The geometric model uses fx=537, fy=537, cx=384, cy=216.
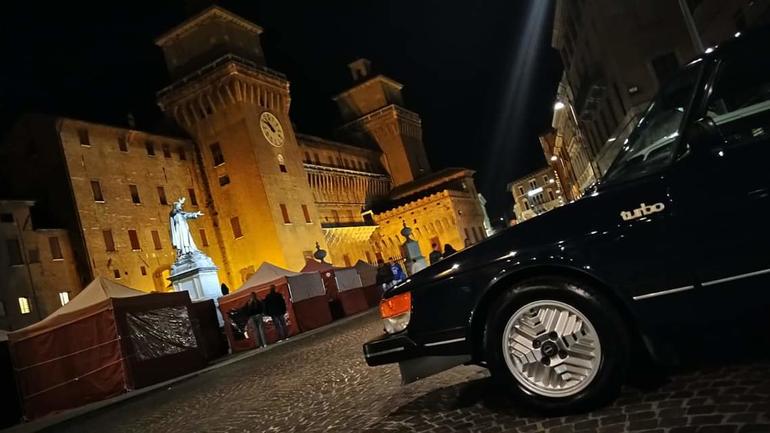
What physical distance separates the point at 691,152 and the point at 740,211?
0.39 metres

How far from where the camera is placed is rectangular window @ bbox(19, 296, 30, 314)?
93.0 ft

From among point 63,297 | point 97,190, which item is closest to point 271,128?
point 97,190

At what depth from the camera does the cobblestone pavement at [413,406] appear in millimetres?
2596

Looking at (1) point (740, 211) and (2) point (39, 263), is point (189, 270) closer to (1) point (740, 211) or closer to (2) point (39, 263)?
(2) point (39, 263)

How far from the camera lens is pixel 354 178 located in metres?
59.1

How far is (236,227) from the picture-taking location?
41.7m

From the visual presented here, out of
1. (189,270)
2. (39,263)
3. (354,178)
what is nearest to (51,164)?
(39,263)

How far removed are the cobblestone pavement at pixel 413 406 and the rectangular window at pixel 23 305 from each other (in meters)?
23.9

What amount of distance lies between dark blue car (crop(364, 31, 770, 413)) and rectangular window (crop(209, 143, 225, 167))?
41133 millimetres

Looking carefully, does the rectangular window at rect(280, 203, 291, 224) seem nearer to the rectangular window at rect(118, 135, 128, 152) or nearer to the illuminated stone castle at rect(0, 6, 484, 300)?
the illuminated stone castle at rect(0, 6, 484, 300)

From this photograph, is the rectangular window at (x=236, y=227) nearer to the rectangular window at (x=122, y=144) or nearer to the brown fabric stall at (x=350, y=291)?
the rectangular window at (x=122, y=144)

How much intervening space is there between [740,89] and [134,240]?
36.4 meters

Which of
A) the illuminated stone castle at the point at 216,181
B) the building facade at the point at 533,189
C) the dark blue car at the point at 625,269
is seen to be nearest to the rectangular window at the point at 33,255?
the illuminated stone castle at the point at 216,181

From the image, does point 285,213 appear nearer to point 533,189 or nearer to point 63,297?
point 63,297
